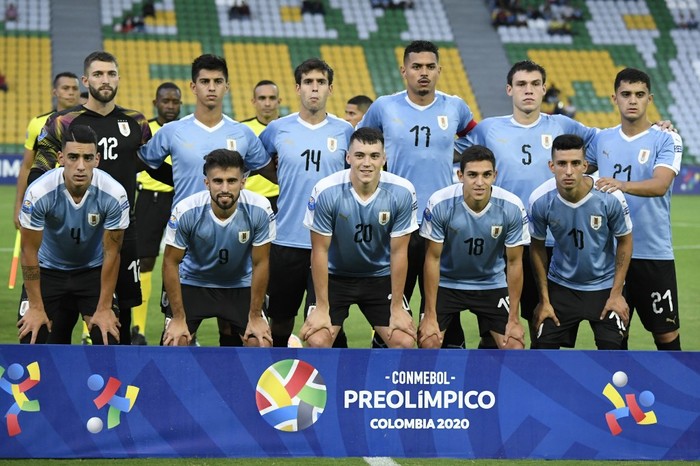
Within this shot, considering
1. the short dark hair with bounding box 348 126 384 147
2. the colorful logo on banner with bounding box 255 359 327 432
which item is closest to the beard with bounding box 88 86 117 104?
the short dark hair with bounding box 348 126 384 147

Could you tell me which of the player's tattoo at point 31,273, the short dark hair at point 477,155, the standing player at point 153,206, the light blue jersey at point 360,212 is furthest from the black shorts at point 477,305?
the standing player at point 153,206

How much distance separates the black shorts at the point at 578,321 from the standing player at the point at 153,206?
3918 mm

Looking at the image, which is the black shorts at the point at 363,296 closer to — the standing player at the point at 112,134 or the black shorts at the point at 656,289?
the standing player at the point at 112,134

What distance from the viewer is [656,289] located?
7.21m

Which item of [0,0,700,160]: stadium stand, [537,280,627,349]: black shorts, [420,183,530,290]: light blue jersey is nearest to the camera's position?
[420,183,530,290]: light blue jersey

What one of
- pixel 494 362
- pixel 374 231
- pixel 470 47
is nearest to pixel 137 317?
pixel 374 231

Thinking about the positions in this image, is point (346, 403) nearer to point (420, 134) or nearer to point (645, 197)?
point (420, 134)

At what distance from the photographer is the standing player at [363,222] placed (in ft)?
21.4

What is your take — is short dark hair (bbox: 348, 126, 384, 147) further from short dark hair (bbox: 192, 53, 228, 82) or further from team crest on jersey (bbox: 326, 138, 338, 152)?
short dark hair (bbox: 192, 53, 228, 82)

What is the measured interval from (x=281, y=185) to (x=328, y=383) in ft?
Answer: 6.66

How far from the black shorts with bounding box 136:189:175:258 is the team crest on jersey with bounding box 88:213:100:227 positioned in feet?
9.44

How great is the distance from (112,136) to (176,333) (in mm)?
1631

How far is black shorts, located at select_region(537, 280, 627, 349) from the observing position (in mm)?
6836

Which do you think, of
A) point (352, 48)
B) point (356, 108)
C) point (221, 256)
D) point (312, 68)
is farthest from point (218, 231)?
point (352, 48)
